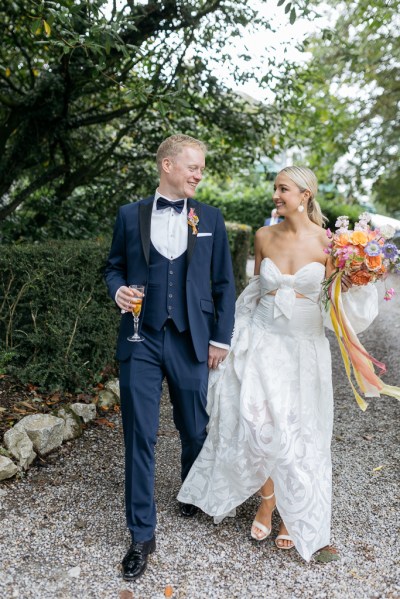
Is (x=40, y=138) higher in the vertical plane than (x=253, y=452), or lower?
higher

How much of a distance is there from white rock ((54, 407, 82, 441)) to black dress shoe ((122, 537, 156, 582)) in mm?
1703

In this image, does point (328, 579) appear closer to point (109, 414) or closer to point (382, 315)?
point (109, 414)

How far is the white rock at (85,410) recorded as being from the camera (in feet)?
16.4

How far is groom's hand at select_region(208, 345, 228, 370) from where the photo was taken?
3.45 metres

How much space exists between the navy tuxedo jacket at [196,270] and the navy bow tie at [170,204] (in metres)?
0.05

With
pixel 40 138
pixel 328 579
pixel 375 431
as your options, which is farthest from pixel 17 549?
pixel 40 138

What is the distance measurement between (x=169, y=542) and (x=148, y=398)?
82cm

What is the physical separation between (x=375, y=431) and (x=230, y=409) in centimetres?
229

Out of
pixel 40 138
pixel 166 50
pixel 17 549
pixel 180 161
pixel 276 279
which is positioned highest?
pixel 166 50

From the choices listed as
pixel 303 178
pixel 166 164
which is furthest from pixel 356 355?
pixel 166 164

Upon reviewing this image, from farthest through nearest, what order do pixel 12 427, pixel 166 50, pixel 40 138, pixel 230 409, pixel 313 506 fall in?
pixel 40 138 < pixel 166 50 < pixel 12 427 < pixel 230 409 < pixel 313 506

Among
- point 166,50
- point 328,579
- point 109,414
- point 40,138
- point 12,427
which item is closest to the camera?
point 328,579

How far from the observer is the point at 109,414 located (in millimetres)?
5309

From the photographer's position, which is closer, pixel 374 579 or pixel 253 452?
pixel 374 579
